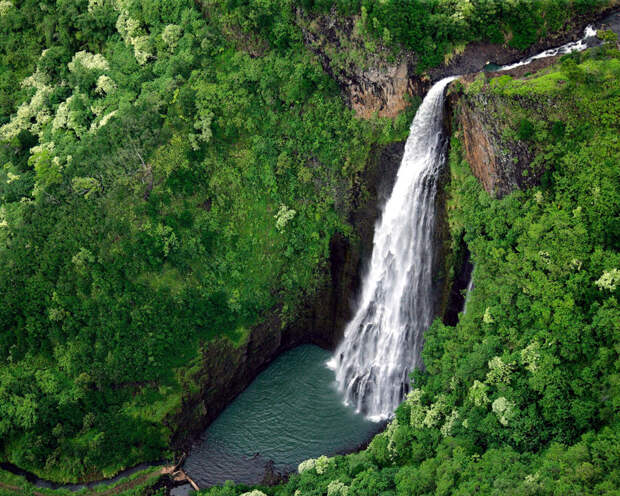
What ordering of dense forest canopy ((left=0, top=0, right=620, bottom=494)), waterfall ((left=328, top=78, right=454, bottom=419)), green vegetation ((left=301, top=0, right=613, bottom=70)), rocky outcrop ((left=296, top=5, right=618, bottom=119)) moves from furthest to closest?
rocky outcrop ((left=296, top=5, right=618, bottom=119))
waterfall ((left=328, top=78, right=454, bottom=419))
green vegetation ((left=301, top=0, right=613, bottom=70))
dense forest canopy ((left=0, top=0, right=620, bottom=494))

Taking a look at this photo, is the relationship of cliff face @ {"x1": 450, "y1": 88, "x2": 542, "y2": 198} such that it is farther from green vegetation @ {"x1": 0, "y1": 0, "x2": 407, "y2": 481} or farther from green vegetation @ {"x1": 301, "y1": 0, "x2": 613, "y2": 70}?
green vegetation @ {"x1": 0, "y1": 0, "x2": 407, "y2": 481}

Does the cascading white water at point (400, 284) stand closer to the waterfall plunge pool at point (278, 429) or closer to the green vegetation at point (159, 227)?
the waterfall plunge pool at point (278, 429)

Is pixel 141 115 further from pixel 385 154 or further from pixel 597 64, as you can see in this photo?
pixel 597 64

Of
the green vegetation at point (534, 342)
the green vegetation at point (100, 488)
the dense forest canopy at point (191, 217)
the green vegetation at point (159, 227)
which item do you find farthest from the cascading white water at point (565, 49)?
the green vegetation at point (100, 488)

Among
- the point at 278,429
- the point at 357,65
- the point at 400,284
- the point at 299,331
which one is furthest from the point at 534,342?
the point at 357,65

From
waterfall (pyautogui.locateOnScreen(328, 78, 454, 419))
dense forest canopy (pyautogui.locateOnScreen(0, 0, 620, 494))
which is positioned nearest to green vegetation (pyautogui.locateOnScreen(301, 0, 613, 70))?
dense forest canopy (pyautogui.locateOnScreen(0, 0, 620, 494))
